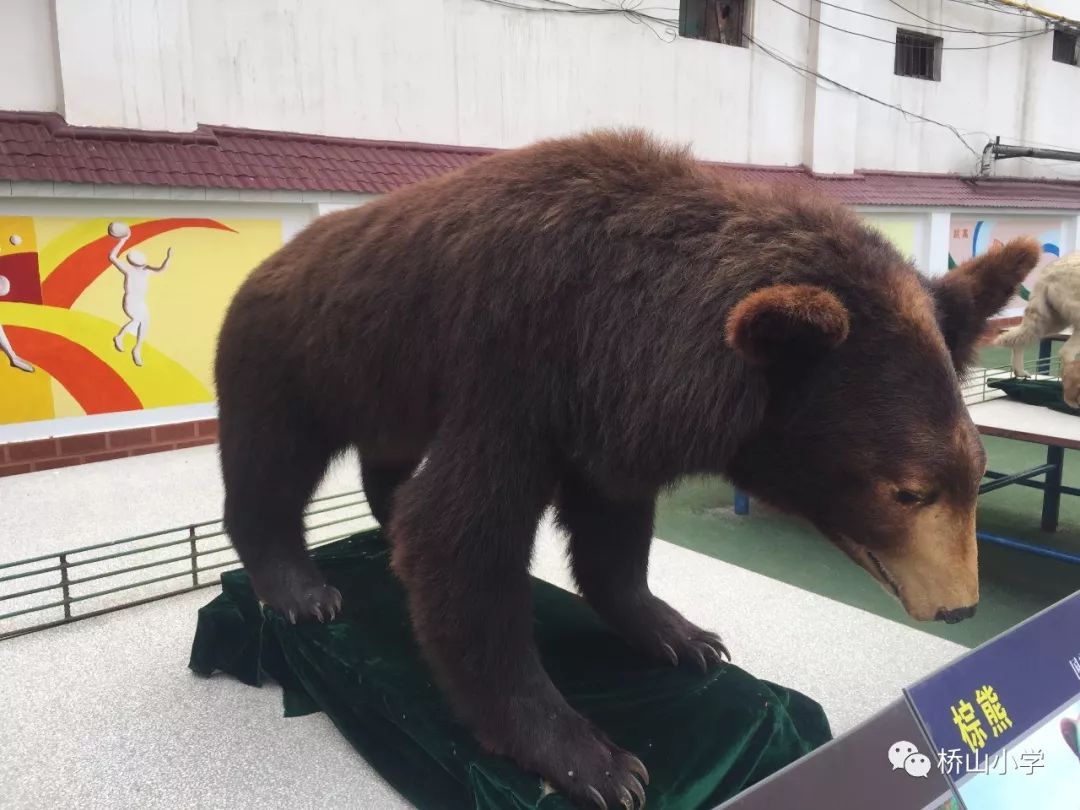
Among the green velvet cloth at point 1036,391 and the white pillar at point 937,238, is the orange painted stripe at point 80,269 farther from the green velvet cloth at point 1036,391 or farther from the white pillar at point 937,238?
the white pillar at point 937,238

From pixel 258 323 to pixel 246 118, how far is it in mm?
4437

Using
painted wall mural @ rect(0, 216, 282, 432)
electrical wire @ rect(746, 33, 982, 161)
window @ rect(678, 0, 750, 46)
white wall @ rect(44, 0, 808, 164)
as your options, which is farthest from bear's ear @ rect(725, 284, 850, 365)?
electrical wire @ rect(746, 33, 982, 161)

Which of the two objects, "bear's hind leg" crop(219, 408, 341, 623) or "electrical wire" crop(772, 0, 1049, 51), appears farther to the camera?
"electrical wire" crop(772, 0, 1049, 51)

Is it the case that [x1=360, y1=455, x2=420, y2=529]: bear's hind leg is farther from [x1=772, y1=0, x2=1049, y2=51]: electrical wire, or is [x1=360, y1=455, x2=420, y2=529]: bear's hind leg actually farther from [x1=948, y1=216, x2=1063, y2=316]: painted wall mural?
[x1=948, y1=216, x2=1063, y2=316]: painted wall mural

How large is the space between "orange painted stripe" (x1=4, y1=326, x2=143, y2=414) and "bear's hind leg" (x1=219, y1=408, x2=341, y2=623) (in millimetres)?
3337

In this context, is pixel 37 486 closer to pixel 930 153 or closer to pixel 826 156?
pixel 826 156

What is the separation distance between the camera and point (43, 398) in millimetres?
4629

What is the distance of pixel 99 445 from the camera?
4.82m

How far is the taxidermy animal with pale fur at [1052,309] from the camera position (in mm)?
4840

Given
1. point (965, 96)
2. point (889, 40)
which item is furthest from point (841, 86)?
point (965, 96)

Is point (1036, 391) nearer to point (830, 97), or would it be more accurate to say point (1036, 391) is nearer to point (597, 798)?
point (597, 798)

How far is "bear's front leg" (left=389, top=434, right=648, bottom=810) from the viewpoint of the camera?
1280 mm

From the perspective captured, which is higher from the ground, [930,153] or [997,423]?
[930,153]

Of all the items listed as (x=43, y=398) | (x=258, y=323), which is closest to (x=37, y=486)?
(x=43, y=398)
